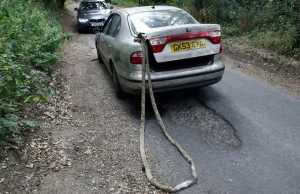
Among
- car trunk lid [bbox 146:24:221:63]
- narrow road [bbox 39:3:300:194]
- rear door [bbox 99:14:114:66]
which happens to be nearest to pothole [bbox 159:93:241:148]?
narrow road [bbox 39:3:300:194]

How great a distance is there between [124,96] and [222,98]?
1.85 m

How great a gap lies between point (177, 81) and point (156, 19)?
1413mm

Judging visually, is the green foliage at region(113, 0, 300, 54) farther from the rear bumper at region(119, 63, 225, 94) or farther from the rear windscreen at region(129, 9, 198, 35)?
the rear bumper at region(119, 63, 225, 94)

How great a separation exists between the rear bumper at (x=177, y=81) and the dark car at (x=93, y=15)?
30.0ft

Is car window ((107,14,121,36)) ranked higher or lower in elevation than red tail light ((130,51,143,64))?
higher

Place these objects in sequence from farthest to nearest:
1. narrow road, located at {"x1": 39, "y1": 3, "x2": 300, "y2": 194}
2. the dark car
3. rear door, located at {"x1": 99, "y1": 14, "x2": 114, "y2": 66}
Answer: the dark car → rear door, located at {"x1": 99, "y1": 14, "x2": 114, "y2": 66} → narrow road, located at {"x1": 39, "y1": 3, "x2": 300, "y2": 194}

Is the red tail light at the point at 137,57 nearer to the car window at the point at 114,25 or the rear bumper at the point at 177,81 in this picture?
the rear bumper at the point at 177,81

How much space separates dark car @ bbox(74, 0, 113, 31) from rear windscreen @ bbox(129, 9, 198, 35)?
317 inches

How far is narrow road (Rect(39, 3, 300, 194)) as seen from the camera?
3.13 meters

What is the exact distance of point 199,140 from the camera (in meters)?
3.96

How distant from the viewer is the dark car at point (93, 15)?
13.8 metres

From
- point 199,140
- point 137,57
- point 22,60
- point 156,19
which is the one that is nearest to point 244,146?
point 199,140

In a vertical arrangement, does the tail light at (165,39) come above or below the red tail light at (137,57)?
above

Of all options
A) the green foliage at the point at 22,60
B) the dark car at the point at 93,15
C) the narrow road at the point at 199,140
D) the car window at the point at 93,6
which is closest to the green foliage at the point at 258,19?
the narrow road at the point at 199,140
